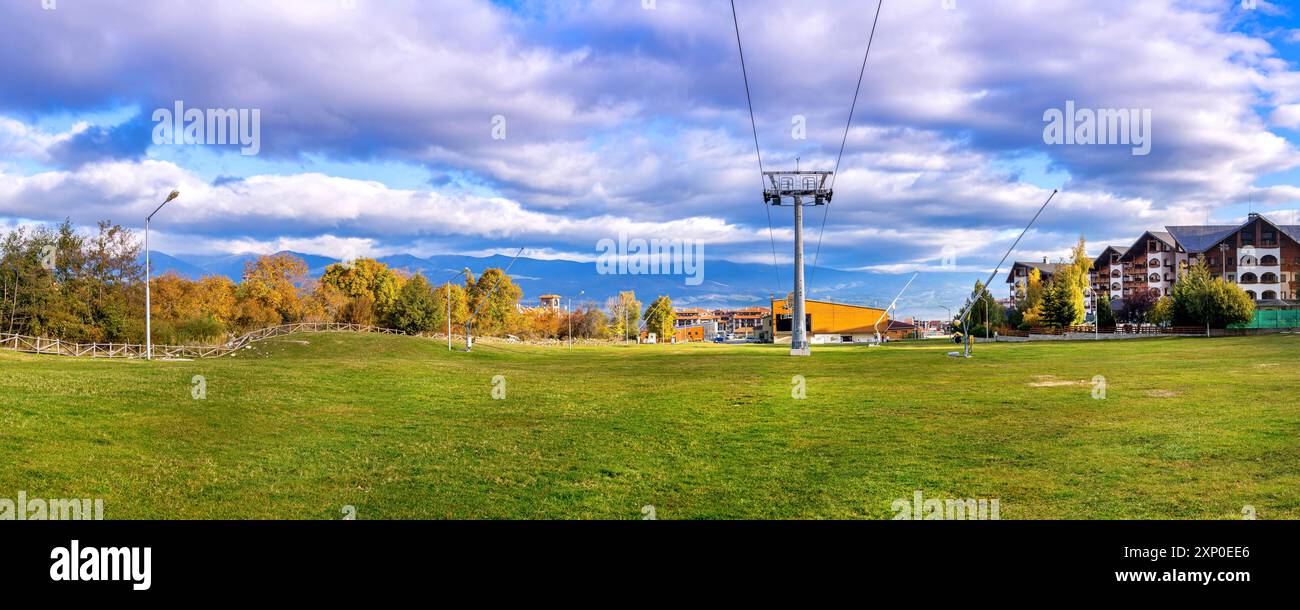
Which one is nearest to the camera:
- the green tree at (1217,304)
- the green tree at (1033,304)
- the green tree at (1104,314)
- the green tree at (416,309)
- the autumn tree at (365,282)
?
the green tree at (1217,304)

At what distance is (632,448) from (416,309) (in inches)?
3578

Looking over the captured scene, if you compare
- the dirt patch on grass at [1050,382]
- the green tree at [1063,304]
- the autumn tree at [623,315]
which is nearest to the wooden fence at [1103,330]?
the green tree at [1063,304]

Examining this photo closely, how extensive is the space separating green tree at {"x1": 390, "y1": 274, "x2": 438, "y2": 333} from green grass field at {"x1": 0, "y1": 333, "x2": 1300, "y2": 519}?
7285 cm

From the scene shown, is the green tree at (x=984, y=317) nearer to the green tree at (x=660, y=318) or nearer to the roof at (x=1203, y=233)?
the roof at (x=1203, y=233)

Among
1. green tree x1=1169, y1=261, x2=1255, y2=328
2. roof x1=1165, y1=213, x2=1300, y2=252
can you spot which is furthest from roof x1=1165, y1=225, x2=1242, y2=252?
green tree x1=1169, y1=261, x2=1255, y2=328

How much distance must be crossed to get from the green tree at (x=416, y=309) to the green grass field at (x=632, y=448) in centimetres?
7285

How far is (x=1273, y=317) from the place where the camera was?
3821 inches

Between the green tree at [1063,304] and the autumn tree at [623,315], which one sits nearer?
the green tree at [1063,304]

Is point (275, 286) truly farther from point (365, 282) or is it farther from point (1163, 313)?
point (1163, 313)

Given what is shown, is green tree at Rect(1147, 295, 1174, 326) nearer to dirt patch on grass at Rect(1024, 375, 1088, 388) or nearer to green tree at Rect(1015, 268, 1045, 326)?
green tree at Rect(1015, 268, 1045, 326)

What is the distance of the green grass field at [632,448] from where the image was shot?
1184cm

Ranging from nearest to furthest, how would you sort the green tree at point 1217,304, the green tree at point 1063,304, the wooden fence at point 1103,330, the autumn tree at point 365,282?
1. the green tree at point 1217,304
2. the green tree at point 1063,304
3. the wooden fence at point 1103,330
4. the autumn tree at point 365,282

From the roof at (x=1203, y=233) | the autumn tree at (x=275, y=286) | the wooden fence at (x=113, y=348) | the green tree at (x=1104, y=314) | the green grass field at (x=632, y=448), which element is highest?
the roof at (x=1203, y=233)
